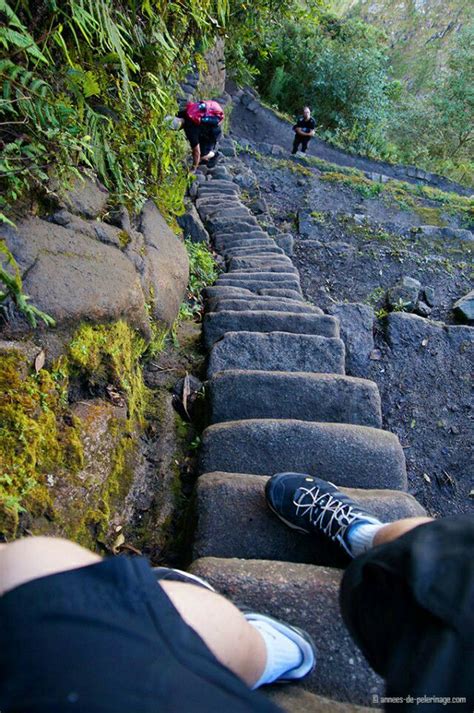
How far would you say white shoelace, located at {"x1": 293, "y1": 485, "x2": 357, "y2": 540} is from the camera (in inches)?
61.2

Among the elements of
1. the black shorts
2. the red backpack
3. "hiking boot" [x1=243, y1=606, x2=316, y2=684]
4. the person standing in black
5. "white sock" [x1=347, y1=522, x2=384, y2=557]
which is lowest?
"hiking boot" [x1=243, y1=606, x2=316, y2=684]

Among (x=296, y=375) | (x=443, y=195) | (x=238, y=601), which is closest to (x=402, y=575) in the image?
(x=238, y=601)

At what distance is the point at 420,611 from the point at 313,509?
0.77m

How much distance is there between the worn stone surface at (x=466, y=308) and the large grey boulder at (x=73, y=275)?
395cm

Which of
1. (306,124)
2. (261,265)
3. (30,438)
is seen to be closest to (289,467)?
(30,438)

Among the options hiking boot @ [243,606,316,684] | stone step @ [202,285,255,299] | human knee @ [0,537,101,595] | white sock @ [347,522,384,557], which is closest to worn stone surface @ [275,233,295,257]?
stone step @ [202,285,255,299]

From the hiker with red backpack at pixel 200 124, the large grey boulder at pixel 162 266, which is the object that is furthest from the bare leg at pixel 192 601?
the hiker with red backpack at pixel 200 124

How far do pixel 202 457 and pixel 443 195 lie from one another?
32.0ft

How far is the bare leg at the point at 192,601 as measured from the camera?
34.4 inches

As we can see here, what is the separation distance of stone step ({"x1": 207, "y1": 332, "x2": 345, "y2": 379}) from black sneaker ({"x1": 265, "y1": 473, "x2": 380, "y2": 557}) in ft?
2.84

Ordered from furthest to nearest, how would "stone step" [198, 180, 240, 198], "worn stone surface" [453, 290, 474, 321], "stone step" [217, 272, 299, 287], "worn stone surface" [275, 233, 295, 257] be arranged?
"stone step" [198, 180, 240, 198] < "worn stone surface" [275, 233, 295, 257] < "worn stone surface" [453, 290, 474, 321] < "stone step" [217, 272, 299, 287]

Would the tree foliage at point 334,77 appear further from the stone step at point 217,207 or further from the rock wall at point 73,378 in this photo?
the rock wall at point 73,378

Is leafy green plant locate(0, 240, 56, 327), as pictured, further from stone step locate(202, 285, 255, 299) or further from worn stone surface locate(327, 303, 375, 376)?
worn stone surface locate(327, 303, 375, 376)

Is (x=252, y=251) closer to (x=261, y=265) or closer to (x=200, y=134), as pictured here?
(x=261, y=265)
